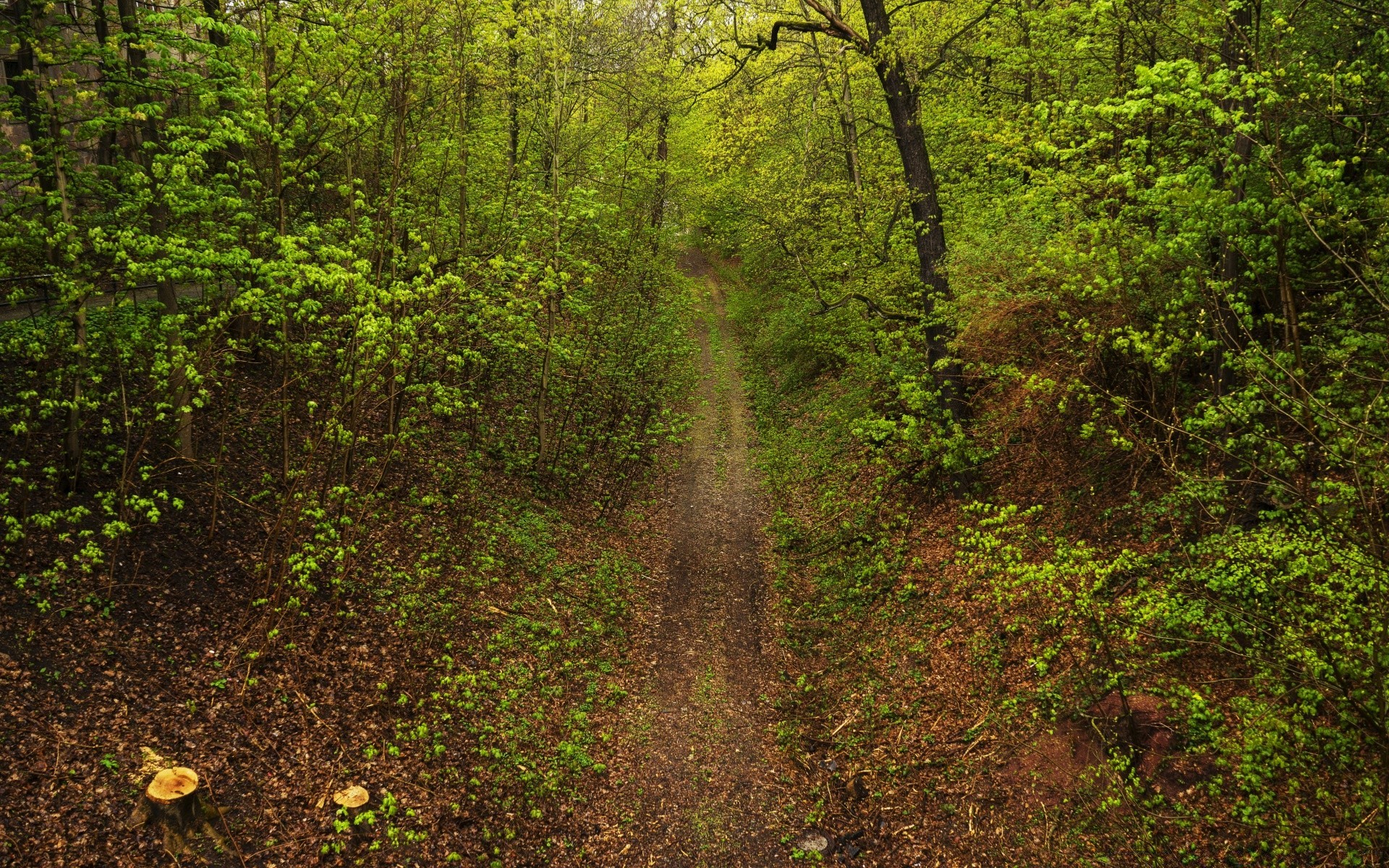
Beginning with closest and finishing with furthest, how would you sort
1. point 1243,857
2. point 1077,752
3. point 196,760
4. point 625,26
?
1. point 1243,857
2. point 196,760
3. point 1077,752
4. point 625,26

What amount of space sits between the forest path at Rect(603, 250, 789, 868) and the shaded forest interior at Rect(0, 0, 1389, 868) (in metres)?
0.08

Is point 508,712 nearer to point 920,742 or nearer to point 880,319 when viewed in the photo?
point 920,742

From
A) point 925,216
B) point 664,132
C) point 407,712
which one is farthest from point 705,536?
point 664,132

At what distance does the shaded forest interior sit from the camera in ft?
20.1

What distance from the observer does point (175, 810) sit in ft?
20.4

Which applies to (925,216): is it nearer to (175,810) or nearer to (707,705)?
(707,705)

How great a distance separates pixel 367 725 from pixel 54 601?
11.5 feet

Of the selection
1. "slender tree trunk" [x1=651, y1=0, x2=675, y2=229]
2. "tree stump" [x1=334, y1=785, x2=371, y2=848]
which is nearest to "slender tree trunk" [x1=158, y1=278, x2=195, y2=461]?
"tree stump" [x1=334, y1=785, x2=371, y2=848]

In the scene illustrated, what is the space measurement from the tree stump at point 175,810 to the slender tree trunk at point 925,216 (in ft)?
34.7

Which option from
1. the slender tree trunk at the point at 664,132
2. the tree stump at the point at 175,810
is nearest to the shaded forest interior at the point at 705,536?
the tree stump at the point at 175,810

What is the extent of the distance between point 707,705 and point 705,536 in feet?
18.7

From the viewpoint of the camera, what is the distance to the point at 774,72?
1317 cm

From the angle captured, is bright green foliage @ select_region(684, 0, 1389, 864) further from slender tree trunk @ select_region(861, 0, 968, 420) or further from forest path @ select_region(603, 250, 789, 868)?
forest path @ select_region(603, 250, 789, 868)

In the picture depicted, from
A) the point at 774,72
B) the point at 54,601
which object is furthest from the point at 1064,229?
the point at 54,601
